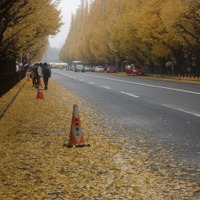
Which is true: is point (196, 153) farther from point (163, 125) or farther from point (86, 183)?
point (163, 125)

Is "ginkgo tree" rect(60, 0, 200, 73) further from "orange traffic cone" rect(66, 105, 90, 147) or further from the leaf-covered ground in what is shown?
"orange traffic cone" rect(66, 105, 90, 147)

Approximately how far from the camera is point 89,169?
21.1ft

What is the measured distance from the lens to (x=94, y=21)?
9781cm

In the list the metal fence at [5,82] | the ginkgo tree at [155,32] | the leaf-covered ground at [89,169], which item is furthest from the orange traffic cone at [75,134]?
the ginkgo tree at [155,32]

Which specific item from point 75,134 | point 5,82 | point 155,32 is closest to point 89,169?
point 75,134

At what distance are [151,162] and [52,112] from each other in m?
7.41

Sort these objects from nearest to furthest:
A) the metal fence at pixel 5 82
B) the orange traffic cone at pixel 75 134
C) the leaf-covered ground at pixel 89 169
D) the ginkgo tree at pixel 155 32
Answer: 1. the leaf-covered ground at pixel 89 169
2. the orange traffic cone at pixel 75 134
3. the metal fence at pixel 5 82
4. the ginkgo tree at pixel 155 32

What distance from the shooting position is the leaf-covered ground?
206 inches

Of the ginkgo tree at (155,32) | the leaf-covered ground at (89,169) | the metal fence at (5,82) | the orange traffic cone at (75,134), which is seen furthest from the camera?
the ginkgo tree at (155,32)

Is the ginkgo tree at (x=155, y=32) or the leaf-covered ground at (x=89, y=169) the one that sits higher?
the ginkgo tree at (x=155, y=32)

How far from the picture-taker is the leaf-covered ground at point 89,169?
522 cm

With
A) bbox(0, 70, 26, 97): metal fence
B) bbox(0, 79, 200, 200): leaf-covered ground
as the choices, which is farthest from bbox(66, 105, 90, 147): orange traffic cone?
bbox(0, 70, 26, 97): metal fence

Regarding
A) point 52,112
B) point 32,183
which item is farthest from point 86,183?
point 52,112

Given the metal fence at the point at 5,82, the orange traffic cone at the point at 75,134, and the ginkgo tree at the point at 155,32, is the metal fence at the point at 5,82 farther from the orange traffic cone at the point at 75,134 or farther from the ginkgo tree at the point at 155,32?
the ginkgo tree at the point at 155,32
